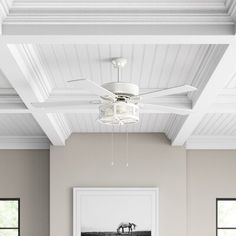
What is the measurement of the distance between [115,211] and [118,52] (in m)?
3.14

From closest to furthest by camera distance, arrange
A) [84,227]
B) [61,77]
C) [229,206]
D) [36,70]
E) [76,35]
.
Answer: [76,35] < [36,70] < [61,77] < [84,227] < [229,206]

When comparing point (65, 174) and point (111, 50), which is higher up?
point (111, 50)

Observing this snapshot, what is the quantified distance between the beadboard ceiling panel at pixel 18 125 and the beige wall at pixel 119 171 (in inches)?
14.1

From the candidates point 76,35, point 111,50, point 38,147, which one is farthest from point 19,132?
point 76,35

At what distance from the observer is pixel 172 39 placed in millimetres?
2785

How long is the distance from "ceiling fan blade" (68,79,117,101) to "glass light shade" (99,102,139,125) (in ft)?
0.21

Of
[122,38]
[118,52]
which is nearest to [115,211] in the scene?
[118,52]

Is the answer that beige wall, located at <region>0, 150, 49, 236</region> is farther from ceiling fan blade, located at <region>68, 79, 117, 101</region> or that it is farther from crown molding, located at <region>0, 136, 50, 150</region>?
ceiling fan blade, located at <region>68, 79, 117, 101</region>

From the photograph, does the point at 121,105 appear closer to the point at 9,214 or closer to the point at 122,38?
the point at 122,38

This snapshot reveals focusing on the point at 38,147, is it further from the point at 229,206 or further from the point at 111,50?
the point at 111,50

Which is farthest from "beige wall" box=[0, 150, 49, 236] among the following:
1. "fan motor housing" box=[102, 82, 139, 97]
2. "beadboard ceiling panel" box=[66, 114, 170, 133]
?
"fan motor housing" box=[102, 82, 139, 97]

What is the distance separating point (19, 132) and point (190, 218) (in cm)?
224

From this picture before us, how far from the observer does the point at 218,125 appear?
19.7 ft

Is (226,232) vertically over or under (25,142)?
under
